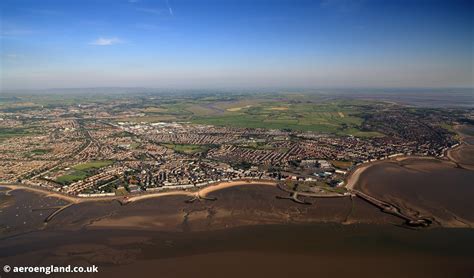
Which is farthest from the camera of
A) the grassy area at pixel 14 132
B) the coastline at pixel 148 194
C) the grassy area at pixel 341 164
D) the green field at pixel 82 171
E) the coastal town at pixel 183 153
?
the grassy area at pixel 14 132

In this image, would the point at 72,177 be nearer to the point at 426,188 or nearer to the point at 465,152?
the point at 426,188

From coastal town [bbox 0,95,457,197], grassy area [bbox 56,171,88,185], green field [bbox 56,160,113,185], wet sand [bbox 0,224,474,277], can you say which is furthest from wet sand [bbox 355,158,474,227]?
green field [bbox 56,160,113,185]

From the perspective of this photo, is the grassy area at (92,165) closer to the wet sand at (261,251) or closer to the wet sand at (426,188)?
the wet sand at (261,251)

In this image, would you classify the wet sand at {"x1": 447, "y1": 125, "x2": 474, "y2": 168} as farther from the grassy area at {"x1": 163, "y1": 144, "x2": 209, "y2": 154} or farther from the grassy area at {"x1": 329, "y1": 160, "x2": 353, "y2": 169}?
the grassy area at {"x1": 163, "y1": 144, "x2": 209, "y2": 154}

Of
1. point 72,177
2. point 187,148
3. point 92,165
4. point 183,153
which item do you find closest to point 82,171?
point 72,177

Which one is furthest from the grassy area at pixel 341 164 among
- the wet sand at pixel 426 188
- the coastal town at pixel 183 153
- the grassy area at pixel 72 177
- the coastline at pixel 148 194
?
the grassy area at pixel 72 177

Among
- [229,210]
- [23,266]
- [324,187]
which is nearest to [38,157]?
[23,266]
